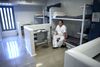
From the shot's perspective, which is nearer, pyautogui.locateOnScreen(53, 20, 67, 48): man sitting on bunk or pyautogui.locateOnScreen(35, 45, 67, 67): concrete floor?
pyautogui.locateOnScreen(35, 45, 67, 67): concrete floor

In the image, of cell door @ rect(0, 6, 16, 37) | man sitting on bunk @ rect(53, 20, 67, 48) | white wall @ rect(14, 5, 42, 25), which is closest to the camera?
man sitting on bunk @ rect(53, 20, 67, 48)

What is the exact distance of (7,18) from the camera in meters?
5.27

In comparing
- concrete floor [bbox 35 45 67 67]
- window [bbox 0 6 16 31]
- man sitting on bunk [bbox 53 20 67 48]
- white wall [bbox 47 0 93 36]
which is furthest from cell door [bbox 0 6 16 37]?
concrete floor [bbox 35 45 67 67]

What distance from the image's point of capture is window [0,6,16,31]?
5.09m

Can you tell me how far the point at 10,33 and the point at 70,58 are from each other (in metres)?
5.10

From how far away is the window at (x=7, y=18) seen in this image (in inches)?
200

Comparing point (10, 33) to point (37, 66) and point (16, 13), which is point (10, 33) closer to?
point (16, 13)

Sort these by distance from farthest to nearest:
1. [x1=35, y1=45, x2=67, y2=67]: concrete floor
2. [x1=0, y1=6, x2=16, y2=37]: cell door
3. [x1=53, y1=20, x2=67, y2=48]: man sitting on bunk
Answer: [x1=0, y1=6, x2=16, y2=37]: cell door, [x1=53, y1=20, x2=67, y2=48]: man sitting on bunk, [x1=35, y1=45, x2=67, y2=67]: concrete floor

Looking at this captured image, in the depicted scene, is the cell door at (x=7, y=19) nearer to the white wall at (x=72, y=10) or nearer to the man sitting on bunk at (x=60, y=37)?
the white wall at (x=72, y=10)

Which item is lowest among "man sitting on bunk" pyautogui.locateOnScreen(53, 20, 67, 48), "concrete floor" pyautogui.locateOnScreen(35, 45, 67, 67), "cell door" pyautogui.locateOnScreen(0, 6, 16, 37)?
"concrete floor" pyautogui.locateOnScreen(35, 45, 67, 67)

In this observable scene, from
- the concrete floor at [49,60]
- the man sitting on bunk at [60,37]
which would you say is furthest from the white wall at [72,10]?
the concrete floor at [49,60]

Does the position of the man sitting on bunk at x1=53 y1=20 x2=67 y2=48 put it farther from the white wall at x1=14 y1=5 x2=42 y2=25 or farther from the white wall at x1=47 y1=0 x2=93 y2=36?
the white wall at x1=14 y1=5 x2=42 y2=25

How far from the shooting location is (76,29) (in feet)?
11.9

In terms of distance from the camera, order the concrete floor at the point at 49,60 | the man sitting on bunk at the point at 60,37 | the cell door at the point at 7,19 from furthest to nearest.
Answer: the cell door at the point at 7,19 < the man sitting on bunk at the point at 60,37 < the concrete floor at the point at 49,60
